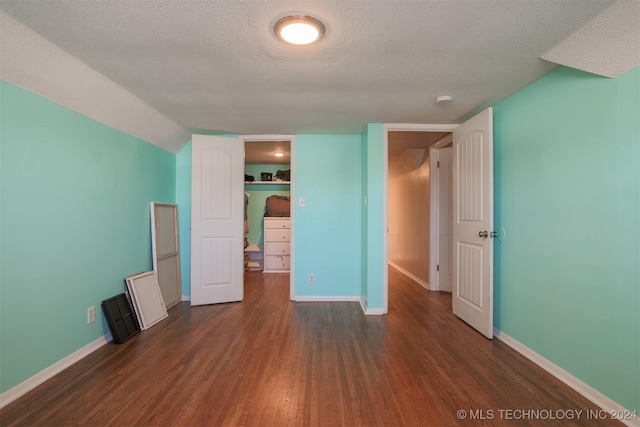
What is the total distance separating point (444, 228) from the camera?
4023mm

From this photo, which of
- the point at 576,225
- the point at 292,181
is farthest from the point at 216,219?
the point at 576,225

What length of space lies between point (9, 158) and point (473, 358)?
3.50m

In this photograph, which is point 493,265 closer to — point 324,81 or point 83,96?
point 324,81

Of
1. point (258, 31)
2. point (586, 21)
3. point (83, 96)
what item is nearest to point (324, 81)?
point (258, 31)

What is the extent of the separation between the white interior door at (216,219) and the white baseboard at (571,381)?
298 cm

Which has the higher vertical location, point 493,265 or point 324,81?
point 324,81

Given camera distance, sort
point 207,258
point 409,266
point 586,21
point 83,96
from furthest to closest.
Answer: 1. point 409,266
2. point 207,258
3. point 83,96
4. point 586,21

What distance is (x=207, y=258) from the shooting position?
129 inches

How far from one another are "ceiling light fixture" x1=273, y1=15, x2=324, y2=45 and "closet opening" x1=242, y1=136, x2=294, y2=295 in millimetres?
3075

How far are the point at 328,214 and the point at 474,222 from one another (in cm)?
169

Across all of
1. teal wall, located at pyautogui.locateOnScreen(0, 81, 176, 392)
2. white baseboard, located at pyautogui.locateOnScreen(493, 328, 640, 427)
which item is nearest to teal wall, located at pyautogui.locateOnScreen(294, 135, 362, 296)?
white baseboard, located at pyautogui.locateOnScreen(493, 328, 640, 427)

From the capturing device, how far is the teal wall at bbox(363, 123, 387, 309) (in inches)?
118

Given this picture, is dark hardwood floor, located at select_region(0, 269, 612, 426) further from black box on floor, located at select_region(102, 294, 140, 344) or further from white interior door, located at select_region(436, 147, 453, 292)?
white interior door, located at select_region(436, 147, 453, 292)

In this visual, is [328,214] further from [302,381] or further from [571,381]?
[571,381]
